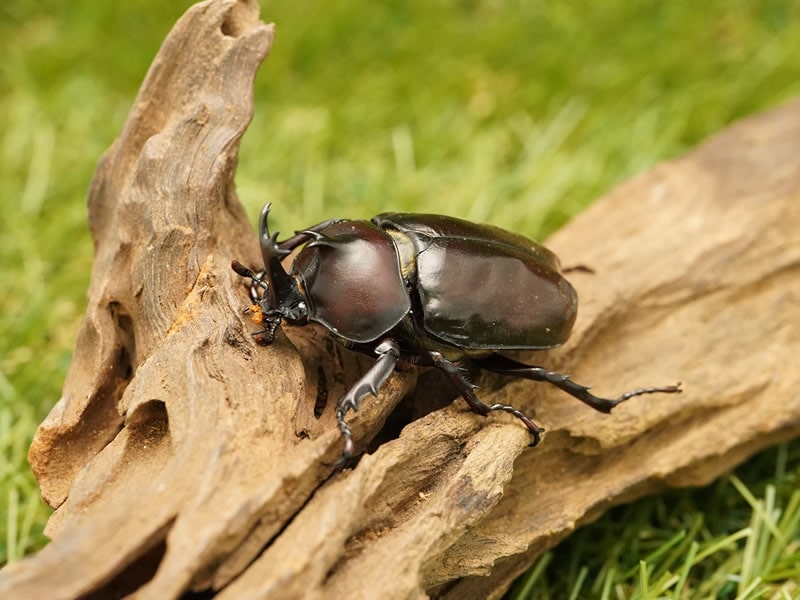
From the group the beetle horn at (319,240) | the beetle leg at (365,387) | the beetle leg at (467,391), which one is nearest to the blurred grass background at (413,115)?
the beetle leg at (467,391)

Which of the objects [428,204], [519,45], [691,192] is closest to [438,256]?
[691,192]

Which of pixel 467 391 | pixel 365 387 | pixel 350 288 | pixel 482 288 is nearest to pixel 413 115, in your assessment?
pixel 482 288

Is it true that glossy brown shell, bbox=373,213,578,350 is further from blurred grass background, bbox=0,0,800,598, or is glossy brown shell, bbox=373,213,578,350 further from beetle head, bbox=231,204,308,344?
blurred grass background, bbox=0,0,800,598

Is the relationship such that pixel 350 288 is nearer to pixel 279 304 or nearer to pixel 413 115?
pixel 279 304

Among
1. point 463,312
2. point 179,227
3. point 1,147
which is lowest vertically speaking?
point 463,312

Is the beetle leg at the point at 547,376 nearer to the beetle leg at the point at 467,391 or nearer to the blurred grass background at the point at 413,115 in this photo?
the beetle leg at the point at 467,391

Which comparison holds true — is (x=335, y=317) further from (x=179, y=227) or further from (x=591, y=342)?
(x=591, y=342)
